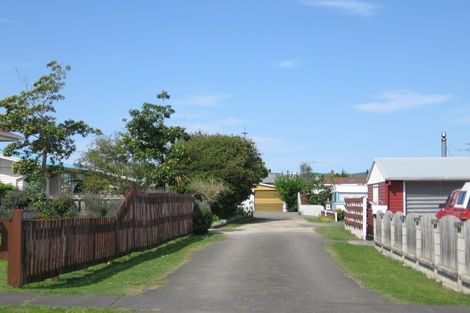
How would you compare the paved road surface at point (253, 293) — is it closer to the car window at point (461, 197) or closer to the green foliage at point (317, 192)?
the car window at point (461, 197)

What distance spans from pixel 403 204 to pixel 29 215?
2026 cm

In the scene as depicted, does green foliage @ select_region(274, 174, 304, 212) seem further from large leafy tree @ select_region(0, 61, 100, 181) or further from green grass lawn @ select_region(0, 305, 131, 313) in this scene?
green grass lawn @ select_region(0, 305, 131, 313)

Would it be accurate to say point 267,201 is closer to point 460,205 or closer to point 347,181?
point 347,181

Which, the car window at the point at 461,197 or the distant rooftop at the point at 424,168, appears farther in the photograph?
the distant rooftop at the point at 424,168

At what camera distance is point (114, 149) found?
A: 33375 mm

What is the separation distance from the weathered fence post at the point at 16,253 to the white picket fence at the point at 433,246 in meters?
7.94

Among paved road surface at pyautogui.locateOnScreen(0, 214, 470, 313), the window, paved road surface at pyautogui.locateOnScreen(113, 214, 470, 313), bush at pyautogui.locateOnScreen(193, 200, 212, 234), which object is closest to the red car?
paved road surface at pyautogui.locateOnScreen(113, 214, 470, 313)

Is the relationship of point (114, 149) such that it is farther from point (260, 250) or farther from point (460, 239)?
point (460, 239)

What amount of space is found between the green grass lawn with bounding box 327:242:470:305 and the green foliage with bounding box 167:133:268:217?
2173cm

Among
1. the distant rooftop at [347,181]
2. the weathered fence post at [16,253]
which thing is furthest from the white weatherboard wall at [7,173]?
the distant rooftop at [347,181]

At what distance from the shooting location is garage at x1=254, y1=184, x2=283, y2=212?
7894 centimetres

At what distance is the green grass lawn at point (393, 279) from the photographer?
35.1 feet

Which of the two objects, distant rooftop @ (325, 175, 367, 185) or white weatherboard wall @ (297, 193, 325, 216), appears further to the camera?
distant rooftop @ (325, 175, 367, 185)

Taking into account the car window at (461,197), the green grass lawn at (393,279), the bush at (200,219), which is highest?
the car window at (461,197)
